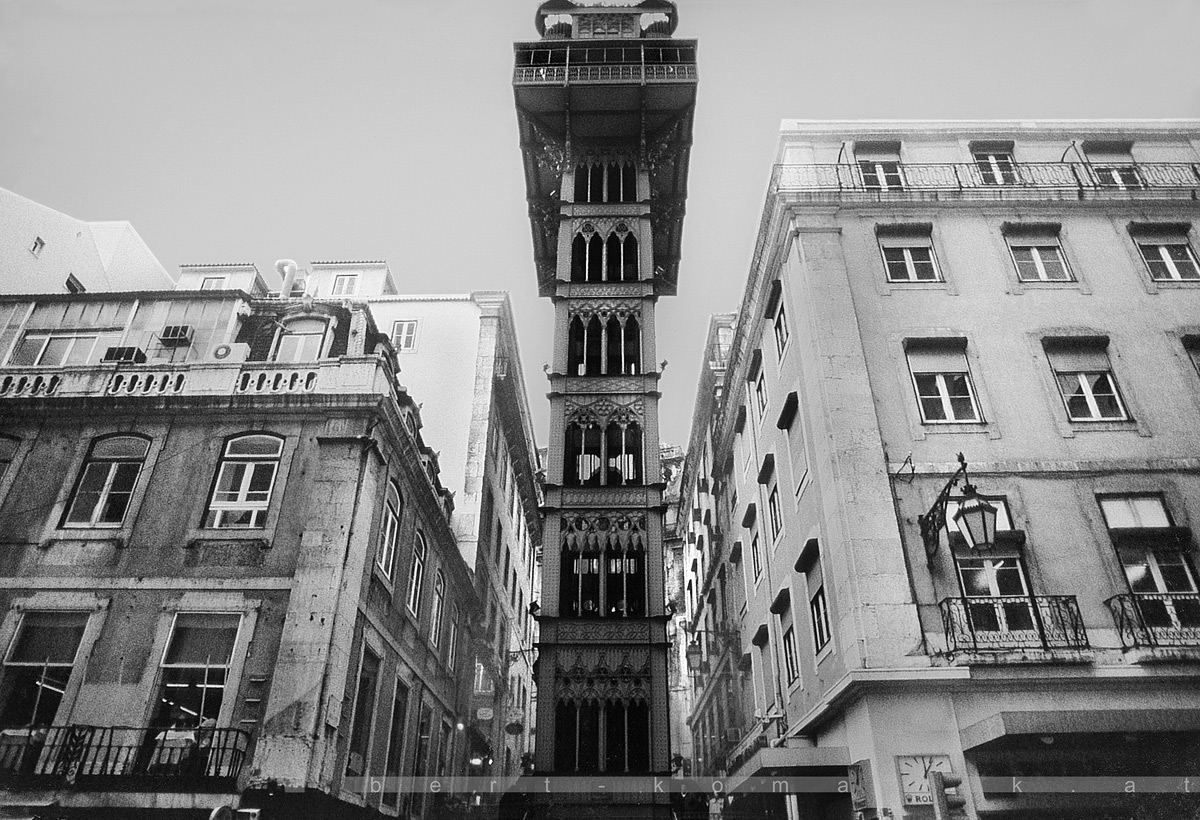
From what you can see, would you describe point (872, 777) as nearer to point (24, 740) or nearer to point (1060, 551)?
point (1060, 551)

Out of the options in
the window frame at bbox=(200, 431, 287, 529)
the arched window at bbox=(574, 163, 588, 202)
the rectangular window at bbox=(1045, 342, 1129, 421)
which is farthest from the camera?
the arched window at bbox=(574, 163, 588, 202)

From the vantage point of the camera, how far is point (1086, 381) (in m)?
20.2

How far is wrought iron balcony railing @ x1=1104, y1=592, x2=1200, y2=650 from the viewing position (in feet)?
53.4

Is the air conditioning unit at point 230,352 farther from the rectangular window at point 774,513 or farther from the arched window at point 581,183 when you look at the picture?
the rectangular window at point 774,513

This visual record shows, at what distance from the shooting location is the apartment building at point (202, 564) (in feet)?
53.2

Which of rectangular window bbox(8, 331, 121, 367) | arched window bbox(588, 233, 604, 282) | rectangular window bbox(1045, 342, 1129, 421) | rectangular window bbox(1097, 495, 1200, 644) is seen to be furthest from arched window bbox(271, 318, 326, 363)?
rectangular window bbox(1097, 495, 1200, 644)

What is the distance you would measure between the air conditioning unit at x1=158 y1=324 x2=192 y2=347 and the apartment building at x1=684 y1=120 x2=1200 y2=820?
17.6 metres

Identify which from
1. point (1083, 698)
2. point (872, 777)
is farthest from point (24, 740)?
point (1083, 698)

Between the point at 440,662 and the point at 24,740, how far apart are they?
13459 millimetres

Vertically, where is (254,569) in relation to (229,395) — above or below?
below

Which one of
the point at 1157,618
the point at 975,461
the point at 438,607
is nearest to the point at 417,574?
the point at 438,607

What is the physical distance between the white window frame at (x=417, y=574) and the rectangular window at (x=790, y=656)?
443 inches

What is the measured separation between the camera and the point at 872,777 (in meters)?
15.4

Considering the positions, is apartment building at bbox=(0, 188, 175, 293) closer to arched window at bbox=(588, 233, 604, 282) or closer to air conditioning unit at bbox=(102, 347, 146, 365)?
air conditioning unit at bbox=(102, 347, 146, 365)
